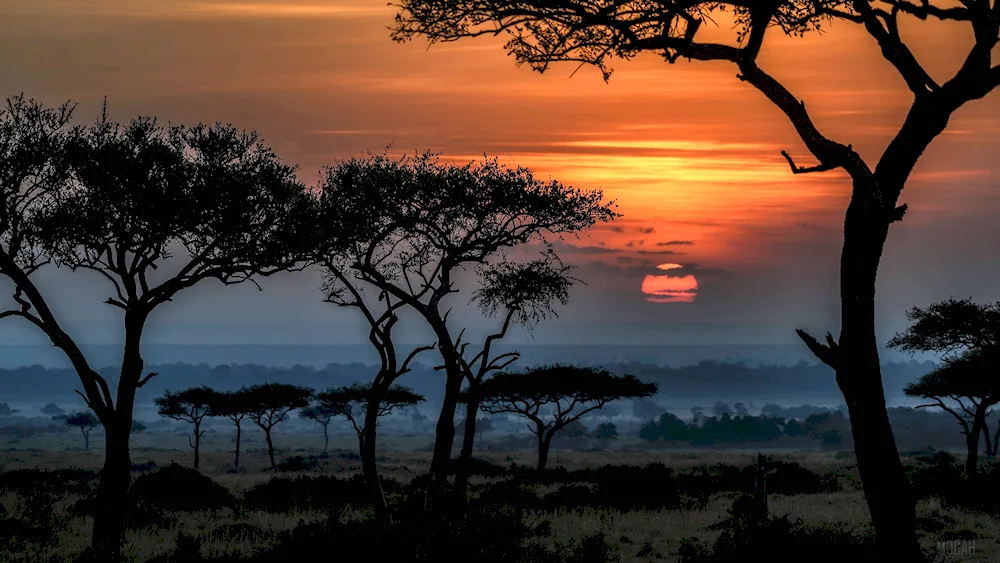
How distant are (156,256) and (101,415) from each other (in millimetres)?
3981

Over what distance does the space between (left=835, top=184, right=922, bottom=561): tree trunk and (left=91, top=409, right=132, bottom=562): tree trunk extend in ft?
49.5

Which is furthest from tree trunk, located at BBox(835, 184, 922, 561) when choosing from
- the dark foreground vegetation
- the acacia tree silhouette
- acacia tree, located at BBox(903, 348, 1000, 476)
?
acacia tree, located at BBox(903, 348, 1000, 476)

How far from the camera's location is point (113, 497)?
20766 millimetres

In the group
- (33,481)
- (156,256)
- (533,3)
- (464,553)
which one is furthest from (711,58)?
(33,481)

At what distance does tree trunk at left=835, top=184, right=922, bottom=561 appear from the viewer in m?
11.4

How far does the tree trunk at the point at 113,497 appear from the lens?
20.3 m

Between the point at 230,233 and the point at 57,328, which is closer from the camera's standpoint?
the point at 57,328

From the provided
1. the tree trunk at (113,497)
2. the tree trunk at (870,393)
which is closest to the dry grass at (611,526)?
the tree trunk at (113,497)

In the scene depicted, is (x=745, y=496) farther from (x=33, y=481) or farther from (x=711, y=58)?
(x=33, y=481)

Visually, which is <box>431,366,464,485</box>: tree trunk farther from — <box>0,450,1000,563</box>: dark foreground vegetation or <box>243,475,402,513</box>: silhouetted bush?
<box>243,475,402,513</box>: silhouetted bush

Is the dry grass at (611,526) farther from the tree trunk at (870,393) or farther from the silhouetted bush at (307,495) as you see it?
the tree trunk at (870,393)

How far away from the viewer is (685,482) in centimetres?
4034

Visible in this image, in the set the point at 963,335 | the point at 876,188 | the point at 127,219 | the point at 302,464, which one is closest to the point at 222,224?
the point at 127,219

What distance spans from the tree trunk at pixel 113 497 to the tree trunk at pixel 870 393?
15.1m
